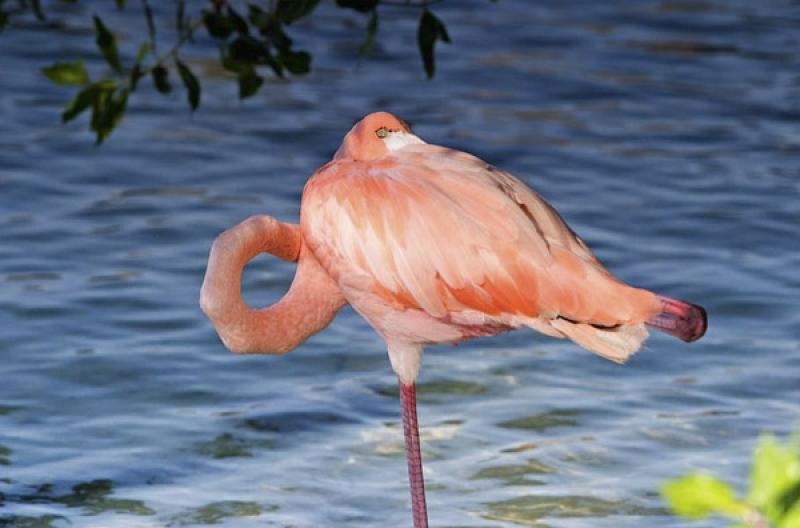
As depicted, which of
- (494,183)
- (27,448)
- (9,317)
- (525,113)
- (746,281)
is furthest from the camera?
(525,113)

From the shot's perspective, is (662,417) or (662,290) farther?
(662,290)

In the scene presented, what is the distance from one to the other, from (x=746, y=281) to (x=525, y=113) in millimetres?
2622

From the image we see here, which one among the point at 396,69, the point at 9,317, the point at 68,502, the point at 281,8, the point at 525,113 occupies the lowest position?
the point at 68,502

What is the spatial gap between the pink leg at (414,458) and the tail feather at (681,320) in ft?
2.65

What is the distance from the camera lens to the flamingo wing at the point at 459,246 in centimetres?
351

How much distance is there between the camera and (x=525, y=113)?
9.02m

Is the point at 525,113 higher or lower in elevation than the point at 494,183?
higher

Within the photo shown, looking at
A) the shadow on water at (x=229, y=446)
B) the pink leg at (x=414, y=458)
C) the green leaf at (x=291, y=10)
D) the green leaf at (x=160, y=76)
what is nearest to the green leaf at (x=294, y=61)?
the green leaf at (x=291, y=10)

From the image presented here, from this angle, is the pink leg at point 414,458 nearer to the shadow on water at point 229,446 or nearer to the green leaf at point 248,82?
the green leaf at point 248,82

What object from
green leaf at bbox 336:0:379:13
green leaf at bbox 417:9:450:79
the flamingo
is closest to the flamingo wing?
the flamingo

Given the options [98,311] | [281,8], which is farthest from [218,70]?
[281,8]

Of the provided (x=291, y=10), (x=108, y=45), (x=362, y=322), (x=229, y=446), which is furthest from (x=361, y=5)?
(x=362, y=322)

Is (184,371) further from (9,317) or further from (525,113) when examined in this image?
(525,113)

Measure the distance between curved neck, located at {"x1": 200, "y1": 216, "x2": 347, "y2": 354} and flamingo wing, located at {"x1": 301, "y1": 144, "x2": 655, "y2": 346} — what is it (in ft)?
0.51
